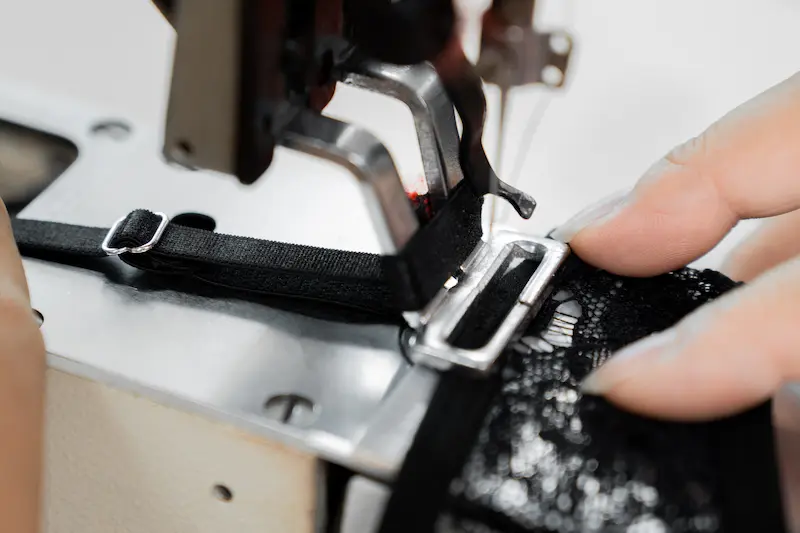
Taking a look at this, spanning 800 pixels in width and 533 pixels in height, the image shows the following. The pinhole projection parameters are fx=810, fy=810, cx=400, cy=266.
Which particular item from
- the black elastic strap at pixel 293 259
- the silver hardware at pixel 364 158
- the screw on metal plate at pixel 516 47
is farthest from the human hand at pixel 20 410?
the screw on metal plate at pixel 516 47

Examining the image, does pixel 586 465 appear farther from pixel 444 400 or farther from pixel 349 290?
pixel 349 290

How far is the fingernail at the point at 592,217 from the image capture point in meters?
0.61

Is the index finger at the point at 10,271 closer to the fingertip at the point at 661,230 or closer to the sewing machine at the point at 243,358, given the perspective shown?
the sewing machine at the point at 243,358

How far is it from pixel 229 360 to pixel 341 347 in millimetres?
75

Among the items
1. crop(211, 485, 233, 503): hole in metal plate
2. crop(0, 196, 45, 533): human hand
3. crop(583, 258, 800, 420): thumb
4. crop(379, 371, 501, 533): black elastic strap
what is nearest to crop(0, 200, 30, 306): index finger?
crop(0, 196, 45, 533): human hand

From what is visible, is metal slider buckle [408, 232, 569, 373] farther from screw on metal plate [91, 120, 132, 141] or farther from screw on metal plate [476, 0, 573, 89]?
screw on metal plate [91, 120, 132, 141]

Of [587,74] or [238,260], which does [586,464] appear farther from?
[587,74]

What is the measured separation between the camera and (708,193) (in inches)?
23.2

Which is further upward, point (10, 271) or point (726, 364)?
point (726, 364)

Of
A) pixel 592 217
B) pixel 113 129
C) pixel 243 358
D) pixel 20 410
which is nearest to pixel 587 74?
pixel 592 217

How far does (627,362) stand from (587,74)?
685 mm

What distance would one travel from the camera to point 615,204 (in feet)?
2.10

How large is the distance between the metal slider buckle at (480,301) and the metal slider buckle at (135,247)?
0.71 feet

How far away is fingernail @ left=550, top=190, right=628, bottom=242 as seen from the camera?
61 centimetres
